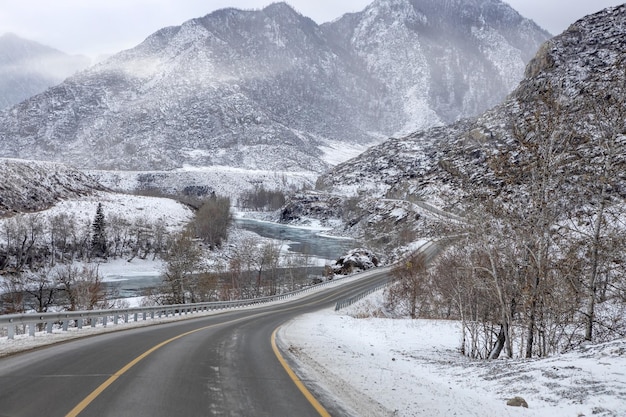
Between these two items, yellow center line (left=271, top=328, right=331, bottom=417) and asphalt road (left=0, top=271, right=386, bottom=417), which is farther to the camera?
yellow center line (left=271, top=328, right=331, bottom=417)

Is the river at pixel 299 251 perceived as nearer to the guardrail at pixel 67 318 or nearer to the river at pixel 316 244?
the river at pixel 316 244

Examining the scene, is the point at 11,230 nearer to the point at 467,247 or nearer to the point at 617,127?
the point at 467,247

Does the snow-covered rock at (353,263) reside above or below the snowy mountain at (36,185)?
below

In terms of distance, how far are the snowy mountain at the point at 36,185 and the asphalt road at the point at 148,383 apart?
336ft

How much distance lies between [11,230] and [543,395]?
306ft

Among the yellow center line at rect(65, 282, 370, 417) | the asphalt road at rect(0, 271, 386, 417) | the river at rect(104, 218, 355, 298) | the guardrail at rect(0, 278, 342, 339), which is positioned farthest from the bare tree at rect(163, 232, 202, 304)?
the yellow center line at rect(65, 282, 370, 417)

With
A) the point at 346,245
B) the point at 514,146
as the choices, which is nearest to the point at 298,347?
the point at 514,146

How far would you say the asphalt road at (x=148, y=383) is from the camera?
255 inches

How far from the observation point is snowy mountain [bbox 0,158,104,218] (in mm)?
105500

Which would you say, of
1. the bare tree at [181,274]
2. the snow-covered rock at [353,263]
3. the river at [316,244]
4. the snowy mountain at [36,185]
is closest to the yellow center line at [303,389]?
the bare tree at [181,274]

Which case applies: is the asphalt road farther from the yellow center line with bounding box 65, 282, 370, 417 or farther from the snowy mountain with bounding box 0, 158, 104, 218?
the snowy mountain with bounding box 0, 158, 104, 218

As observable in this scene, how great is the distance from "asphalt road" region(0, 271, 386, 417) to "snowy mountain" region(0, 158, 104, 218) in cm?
10239

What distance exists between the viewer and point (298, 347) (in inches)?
587

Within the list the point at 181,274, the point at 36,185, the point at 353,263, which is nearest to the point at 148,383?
the point at 181,274
